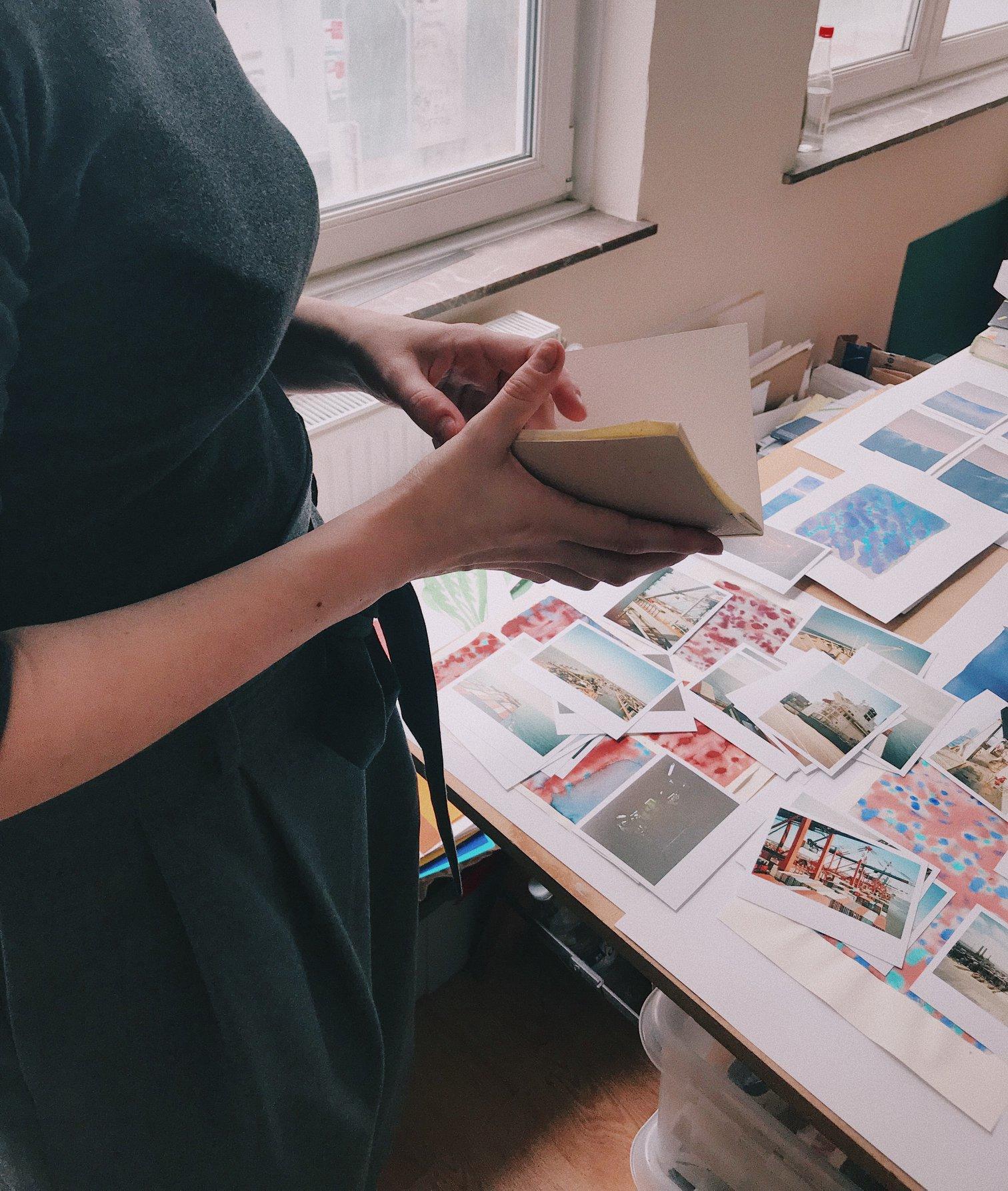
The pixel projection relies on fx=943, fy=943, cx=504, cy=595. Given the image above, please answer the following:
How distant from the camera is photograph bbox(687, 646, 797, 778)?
0.96 metres

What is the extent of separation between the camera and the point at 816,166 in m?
1.93

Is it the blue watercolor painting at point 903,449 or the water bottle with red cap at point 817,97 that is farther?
Result: the water bottle with red cap at point 817,97

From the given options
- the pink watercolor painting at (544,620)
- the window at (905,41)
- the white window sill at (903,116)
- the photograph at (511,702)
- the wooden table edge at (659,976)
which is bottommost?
the wooden table edge at (659,976)

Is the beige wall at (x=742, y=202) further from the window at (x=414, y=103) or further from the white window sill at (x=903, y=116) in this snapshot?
the window at (x=414, y=103)

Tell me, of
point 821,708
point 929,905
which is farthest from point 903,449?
point 929,905

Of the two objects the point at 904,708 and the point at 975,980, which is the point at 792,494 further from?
the point at 975,980

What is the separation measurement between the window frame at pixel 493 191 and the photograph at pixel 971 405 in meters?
0.76

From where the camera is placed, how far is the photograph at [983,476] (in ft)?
4.38

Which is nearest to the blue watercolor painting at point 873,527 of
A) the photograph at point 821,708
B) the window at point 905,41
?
the photograph at point 821,708

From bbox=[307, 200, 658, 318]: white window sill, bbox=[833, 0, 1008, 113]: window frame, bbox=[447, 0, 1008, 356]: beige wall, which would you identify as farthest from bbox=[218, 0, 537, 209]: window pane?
bbox=[833, 0, 1008, 113]: window frame

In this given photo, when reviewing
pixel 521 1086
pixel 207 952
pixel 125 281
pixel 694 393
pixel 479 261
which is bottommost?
pixel 521 1086

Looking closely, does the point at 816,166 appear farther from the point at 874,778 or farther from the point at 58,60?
the point at 58,60

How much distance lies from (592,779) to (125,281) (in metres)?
0.64

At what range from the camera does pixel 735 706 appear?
39.8 inches
